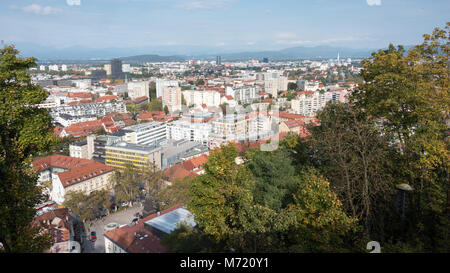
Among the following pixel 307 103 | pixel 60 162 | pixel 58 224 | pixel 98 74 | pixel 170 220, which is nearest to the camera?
pixel 170 220

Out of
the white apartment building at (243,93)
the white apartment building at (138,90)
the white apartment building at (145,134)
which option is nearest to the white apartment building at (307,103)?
the white apartment building at (243,93)

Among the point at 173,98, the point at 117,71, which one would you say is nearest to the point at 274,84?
the point at 173,98

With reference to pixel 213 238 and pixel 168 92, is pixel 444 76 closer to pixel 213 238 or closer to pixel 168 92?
pixel 213 238

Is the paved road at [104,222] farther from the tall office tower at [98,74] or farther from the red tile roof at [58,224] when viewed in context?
the tall office tower at [98,74]

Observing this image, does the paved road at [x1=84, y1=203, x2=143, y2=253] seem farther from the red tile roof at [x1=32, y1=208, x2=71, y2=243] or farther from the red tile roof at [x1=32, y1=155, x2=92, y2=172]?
the red tile roof at [x1=32, y1=155, x2=92, y2=172]

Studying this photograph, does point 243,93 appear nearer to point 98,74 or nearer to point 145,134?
point 145,134

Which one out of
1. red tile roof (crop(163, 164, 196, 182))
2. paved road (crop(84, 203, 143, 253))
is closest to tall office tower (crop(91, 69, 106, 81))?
red tile roof (crop(163, 164, 196, 182))
